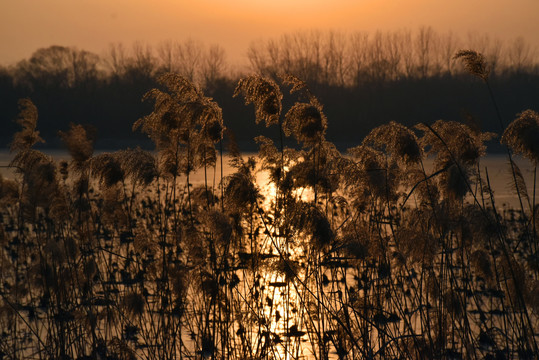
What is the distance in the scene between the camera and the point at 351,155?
17.9ft

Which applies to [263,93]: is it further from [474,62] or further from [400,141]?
[474,62]

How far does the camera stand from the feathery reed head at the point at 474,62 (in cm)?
447

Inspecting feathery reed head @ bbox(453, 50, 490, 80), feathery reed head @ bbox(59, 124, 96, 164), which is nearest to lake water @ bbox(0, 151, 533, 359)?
feathery reed head @ bbox(59, 124, 96, 164)

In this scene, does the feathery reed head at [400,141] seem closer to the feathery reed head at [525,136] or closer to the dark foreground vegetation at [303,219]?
the dark foreground vegetation at [303,219]

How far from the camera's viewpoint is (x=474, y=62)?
4.48m

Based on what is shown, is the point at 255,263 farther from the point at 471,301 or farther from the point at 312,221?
the point at 471,301

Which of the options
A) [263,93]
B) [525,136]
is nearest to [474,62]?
[525,136]

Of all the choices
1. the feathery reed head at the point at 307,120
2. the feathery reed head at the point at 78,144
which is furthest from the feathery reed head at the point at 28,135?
the feathery reed head at the point at 307,120

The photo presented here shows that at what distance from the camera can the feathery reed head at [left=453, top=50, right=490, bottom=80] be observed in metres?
4.47

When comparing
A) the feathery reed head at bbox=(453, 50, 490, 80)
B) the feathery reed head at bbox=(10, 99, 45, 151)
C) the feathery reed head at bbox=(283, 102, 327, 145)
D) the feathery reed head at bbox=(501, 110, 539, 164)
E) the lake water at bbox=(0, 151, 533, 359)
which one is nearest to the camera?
the feathery reed head at bbox=(501, 110, 539, 164)

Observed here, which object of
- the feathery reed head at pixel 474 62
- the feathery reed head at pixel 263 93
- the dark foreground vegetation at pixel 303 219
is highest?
the feathery reed head at pixel 474 62

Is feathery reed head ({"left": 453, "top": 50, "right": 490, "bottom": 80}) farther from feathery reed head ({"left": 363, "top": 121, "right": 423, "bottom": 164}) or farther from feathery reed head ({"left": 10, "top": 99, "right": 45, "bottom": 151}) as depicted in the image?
feathery reed head ({"left": 10, "top": 99, "right": 45, "bottom": 151})

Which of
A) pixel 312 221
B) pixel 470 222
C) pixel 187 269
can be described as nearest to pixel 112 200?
pixel 187 269

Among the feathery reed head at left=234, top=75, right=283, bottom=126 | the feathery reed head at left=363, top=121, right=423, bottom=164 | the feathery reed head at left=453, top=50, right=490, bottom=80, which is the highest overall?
the feathery reed head at left=453, top=50, right=490, bottom=80
